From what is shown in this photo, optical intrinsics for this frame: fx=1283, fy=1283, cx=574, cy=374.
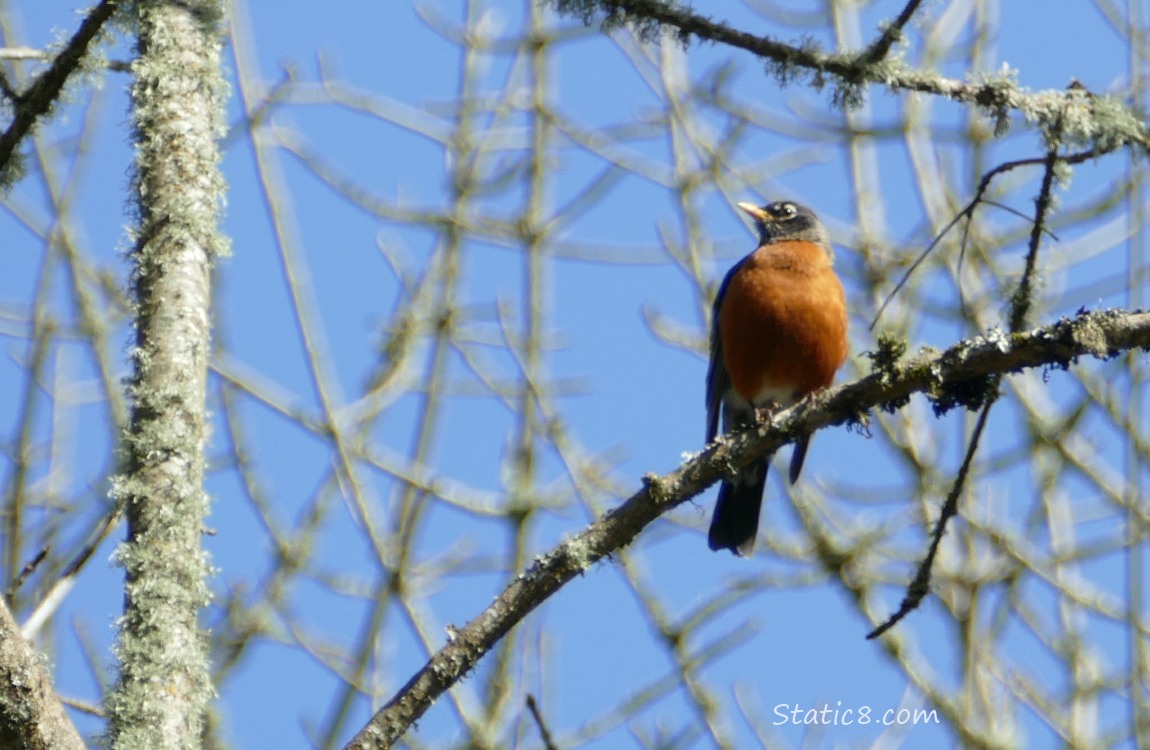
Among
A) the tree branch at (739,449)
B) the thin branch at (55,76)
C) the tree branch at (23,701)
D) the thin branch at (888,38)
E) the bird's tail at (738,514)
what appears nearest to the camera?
the tree branch at (23,701)

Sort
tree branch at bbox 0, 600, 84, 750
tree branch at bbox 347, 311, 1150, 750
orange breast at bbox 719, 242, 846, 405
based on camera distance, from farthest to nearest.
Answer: orange breast at bbox 719, 242, 846, 405 < tree branch at bbox 347, 311, 1150, 750 < tree branch at bbox 0, 600, 84, 750

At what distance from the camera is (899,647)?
7.05m

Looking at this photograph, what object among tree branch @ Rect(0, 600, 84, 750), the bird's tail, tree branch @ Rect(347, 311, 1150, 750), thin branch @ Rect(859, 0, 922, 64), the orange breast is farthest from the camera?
the bird's tail

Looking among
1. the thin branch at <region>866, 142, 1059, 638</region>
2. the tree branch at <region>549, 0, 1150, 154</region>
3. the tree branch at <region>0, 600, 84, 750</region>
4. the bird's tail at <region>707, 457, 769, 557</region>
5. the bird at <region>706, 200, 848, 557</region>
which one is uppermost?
the bird at <region>706, 200, 848, 557</region>

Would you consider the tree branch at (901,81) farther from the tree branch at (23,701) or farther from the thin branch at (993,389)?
the tree branch at (23,701)

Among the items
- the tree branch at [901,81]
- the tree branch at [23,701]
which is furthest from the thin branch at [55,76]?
the tree branch at [23,701]

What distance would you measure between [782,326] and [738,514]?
1193 mm

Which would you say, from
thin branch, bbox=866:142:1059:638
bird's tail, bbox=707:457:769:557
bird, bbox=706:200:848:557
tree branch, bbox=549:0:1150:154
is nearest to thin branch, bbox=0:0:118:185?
tree branch, bbox=549:0:1150:154

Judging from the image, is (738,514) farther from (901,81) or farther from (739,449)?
(901,81)

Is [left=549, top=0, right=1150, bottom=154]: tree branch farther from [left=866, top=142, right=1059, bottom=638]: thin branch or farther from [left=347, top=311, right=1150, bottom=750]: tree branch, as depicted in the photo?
[left=347, top=311, right=1150, bottom=750]: tree branch

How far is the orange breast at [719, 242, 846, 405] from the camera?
6645mm

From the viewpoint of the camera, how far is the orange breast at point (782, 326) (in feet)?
21.8

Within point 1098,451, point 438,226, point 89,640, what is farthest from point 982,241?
point 89,640

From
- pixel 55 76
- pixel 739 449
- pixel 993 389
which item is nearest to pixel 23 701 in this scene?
pixel 55 76
